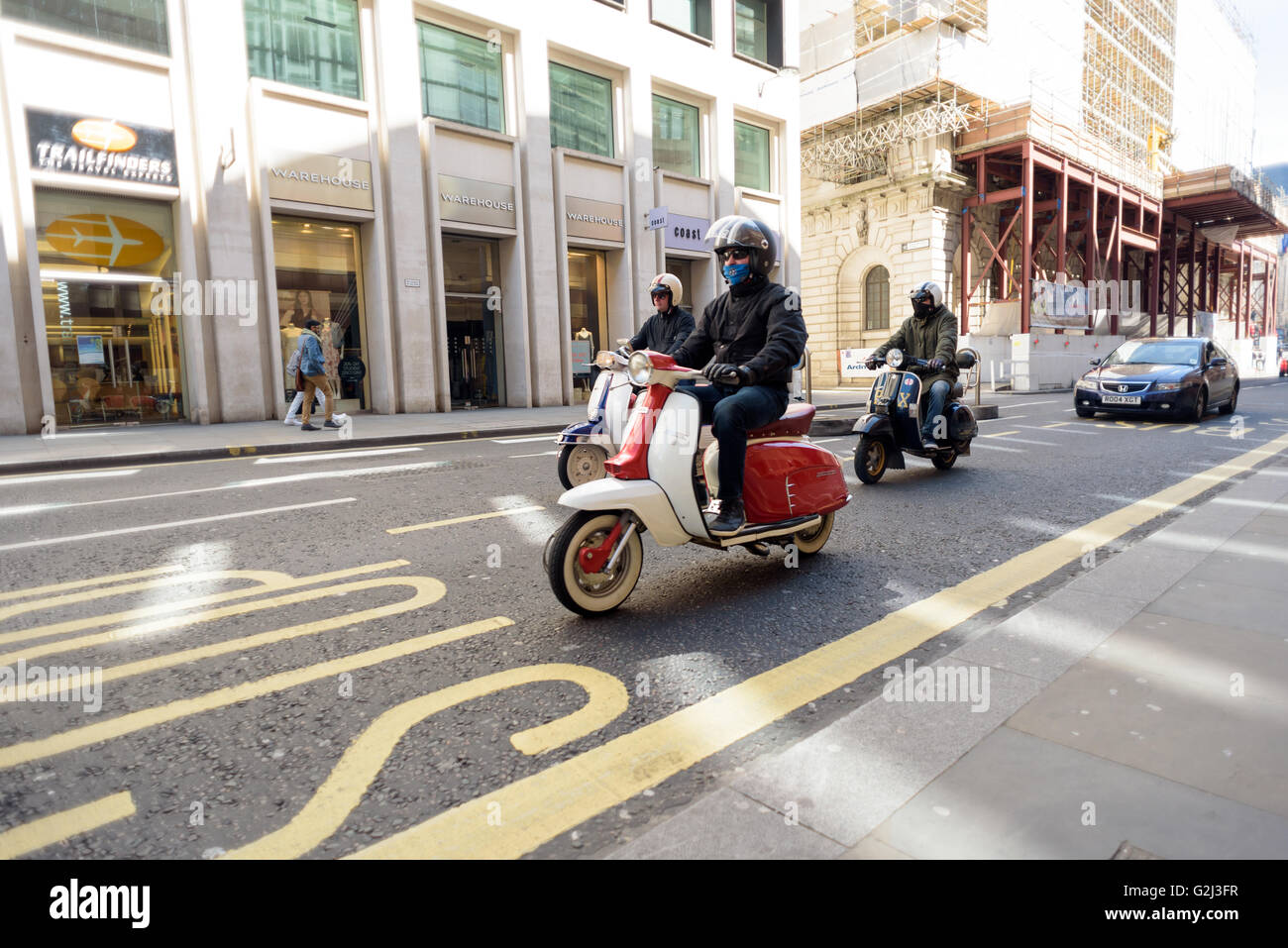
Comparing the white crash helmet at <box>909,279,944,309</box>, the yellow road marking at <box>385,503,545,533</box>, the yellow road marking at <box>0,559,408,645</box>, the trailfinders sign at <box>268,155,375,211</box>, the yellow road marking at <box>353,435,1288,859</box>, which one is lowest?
the yellow road marking at <box>353,435,1288,859</box>

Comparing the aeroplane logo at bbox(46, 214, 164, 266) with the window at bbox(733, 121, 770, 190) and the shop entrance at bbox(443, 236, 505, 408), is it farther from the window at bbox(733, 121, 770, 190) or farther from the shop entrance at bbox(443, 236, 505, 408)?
the window at bbox(733, 121, 770, 190)

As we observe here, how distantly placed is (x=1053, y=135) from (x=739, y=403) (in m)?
32.6

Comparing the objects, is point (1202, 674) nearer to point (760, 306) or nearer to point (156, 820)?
point (760, 306)

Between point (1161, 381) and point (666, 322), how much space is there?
991cm

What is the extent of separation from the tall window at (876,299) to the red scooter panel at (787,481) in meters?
29.4

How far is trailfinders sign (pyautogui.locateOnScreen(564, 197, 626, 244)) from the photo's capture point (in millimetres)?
19422

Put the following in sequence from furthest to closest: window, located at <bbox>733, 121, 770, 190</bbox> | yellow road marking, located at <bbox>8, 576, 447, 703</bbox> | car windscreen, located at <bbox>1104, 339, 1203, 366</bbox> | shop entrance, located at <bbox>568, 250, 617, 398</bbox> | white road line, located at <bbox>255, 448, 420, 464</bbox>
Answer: window, located at <bbox>733, 121, 770, 190</bbox> < shop entrance, located at <bbox>568, 250, 617, 398</bbox> < car windscreen, located at <bbox>1104, 339, 1203, 366</bbox> < white road line, located at <bbox>255, 448, 420, 464</bbox> < yellow road marking, located at <bbox>8, 576, 447, 703</bbox>

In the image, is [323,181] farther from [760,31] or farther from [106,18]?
[760,31]

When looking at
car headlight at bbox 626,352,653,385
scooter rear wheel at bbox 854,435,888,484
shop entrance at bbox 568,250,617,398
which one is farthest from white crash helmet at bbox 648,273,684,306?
shop entrance at bbox 568,250,617,398

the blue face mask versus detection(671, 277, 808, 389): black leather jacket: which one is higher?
the blue face mask

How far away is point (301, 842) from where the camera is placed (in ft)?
6.16

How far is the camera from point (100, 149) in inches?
516

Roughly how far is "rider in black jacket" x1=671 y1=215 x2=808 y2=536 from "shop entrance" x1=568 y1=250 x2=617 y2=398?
16.1 metres

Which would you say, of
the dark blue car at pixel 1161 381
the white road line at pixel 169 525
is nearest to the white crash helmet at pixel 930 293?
the white road line at pixel 169 525
